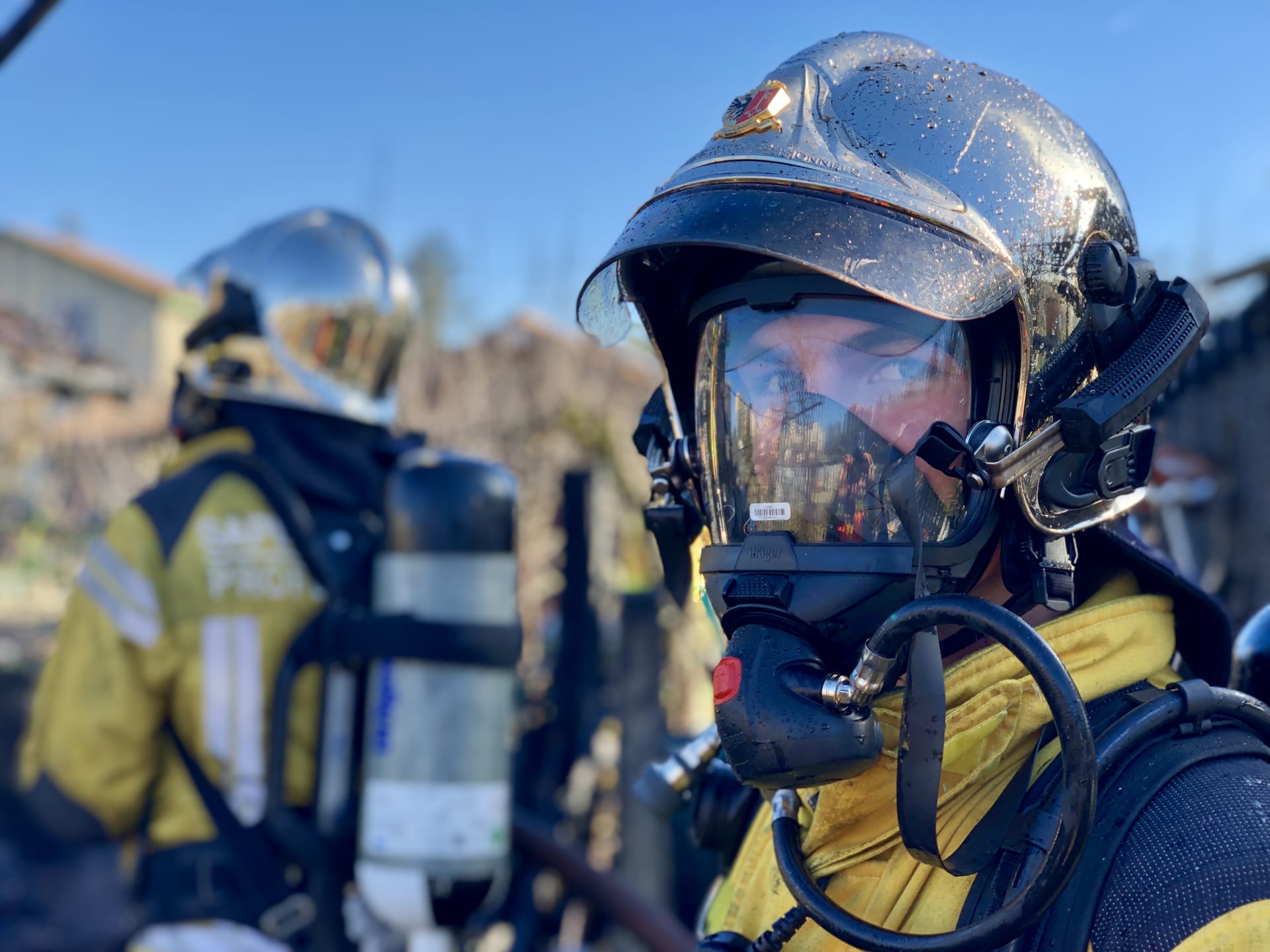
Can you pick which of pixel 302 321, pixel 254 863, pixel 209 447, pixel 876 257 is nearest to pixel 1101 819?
pixel 876 257

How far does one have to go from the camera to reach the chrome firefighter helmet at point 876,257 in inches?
49.5

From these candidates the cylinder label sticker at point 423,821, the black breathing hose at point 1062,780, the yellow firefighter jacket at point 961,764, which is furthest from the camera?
the cylinder label sticker at point 423,821

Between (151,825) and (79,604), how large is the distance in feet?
2.08

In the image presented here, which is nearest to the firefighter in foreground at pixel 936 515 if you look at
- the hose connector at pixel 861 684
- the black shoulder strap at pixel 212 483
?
the hose connector at pixel 861 684

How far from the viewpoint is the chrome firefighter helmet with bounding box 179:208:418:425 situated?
3.46m

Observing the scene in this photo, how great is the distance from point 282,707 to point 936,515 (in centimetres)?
215

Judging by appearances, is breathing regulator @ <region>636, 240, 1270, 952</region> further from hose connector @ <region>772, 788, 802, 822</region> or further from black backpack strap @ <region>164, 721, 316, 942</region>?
black backpack strap @ <region>164, 721, 316, 942</region>

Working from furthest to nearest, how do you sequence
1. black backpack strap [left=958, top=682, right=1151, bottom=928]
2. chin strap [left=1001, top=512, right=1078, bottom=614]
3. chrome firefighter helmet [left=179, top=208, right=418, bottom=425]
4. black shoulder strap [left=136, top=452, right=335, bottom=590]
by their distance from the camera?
1. chrome firefighter helmet [left=179, top=208, right=418, bottom=425]
2. black shoulder strap [left=136, top=452, right=335, bottom=590]
3. chin strap [left=1001, top=512, right=1078, bottom=614]
4. black backpack strap [left=958, top=682, right=1151, bottom=928]

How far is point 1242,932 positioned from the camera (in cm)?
96

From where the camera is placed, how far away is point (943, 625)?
1.17 metres

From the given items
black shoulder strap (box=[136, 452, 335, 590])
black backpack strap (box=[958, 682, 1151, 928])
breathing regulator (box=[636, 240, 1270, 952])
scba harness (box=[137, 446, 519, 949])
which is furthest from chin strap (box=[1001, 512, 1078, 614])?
black shoulder strap (box=[136, 452, 335, 590])

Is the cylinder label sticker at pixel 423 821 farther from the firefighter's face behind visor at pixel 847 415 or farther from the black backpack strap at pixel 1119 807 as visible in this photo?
the black backpack strap at pixel 1119 807

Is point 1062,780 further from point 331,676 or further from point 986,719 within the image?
point 331,676

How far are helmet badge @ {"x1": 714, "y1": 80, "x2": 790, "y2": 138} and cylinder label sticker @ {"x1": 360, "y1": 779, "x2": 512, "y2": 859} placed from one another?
2066 millimetres
